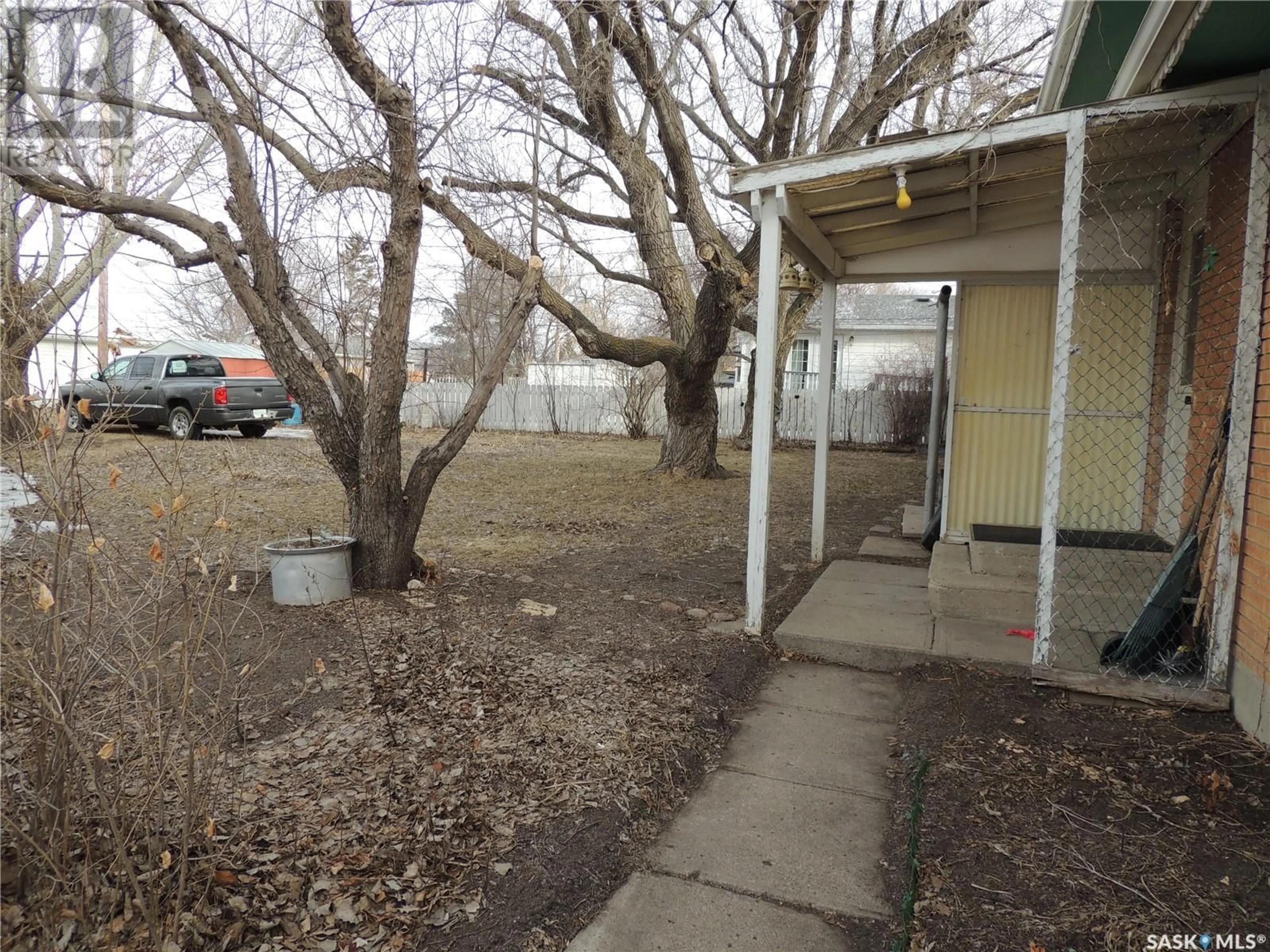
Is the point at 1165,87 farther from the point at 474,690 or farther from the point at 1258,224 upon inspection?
the point at 474,690

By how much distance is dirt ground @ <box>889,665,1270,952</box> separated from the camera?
2322 mm

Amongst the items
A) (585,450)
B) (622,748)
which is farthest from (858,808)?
(585,450)

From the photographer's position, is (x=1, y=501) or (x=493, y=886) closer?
(x=493, y=886)

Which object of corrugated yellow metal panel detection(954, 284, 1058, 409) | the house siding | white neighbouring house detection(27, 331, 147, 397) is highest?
corrugated yellow metal panel detection(954, 284, 1058, 409)

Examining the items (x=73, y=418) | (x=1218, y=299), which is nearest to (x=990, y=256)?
(x=1218, y=299)

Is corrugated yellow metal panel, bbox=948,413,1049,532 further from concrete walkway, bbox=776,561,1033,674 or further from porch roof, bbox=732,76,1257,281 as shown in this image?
concrete walkway, bbox=776,561,1033,674

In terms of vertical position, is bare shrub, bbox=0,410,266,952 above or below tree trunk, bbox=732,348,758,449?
below

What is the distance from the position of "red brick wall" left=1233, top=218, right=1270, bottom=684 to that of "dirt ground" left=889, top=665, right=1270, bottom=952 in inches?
13.5

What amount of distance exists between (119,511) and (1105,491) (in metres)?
8.58

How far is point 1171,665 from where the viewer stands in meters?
3.82

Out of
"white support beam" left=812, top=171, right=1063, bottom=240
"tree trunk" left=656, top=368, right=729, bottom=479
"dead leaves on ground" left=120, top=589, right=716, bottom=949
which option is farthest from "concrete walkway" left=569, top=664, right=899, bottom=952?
"tree trunk" left=656, top=368, right=729, bottom=479

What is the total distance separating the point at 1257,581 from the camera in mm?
3350

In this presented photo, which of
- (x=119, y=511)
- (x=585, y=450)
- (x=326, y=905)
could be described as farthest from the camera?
(x=585, y=450)

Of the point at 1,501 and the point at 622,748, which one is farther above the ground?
the point at 1,501
